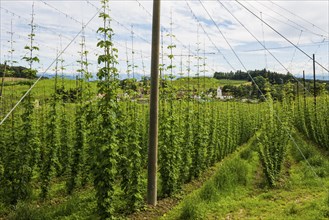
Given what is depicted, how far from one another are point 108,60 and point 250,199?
5044 millimetres

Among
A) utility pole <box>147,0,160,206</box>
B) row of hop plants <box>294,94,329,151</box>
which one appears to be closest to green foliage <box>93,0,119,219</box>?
utility pole <box>147,0,160,206</box>

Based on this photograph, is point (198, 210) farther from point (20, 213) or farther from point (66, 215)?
point (20, 213)

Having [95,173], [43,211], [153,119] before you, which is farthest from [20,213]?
[153,119]

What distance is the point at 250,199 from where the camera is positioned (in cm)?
773

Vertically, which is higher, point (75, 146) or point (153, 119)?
point (153, 119)

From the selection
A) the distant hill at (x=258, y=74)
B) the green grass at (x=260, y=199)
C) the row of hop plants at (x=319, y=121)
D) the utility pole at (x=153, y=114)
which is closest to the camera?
the green grass at (x=260, y=199)

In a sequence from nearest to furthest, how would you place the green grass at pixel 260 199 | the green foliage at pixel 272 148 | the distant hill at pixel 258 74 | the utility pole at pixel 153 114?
the green grass at pixel 260 199 < the utility pole at pixel 153 114 < the green foliage at pixel 272 148 < the distant hill at pixel 258 74

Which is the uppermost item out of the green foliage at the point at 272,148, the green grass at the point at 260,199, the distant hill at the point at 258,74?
the distant hill at the point at 258,74

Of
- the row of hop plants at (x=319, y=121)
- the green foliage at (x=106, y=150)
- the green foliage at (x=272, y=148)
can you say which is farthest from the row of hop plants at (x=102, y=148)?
the row of hop plants at (x=319, y=121)

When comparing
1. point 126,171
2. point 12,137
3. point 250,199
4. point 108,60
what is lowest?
point 250,199

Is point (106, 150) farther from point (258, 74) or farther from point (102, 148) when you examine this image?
point (258, 74)

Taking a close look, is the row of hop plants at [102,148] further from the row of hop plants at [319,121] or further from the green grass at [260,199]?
the row of hop plants at [319,121]

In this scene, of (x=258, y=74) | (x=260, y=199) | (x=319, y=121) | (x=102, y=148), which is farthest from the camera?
(x=319, y=121)

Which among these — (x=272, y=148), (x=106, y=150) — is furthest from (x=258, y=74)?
(x=106, y=150)
